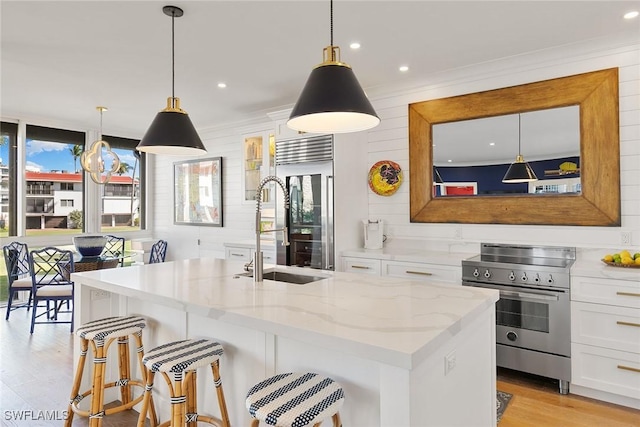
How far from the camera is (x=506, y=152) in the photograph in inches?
138

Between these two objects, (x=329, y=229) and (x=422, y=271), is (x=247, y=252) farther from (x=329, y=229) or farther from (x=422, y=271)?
(x=422, y=271)

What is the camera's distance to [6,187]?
5.12m

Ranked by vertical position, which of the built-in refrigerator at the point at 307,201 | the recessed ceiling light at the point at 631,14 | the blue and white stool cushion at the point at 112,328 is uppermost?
the recessed ceiling light at the point at 631,14

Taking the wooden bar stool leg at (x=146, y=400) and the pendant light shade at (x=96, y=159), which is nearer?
the wooden bar stool leg at (x=146, y=400)

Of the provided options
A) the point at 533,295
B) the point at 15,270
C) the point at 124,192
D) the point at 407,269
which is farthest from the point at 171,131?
the point at 124,192

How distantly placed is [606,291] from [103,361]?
3.17 metres

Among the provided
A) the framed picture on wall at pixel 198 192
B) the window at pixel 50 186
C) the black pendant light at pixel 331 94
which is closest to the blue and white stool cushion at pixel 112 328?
the black pendant light at pixel 331 94

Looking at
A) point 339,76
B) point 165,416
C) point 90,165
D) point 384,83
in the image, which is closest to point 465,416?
point 339,76

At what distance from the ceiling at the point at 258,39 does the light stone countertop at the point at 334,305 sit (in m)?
1.71

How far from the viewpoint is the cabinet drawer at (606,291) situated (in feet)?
8.38

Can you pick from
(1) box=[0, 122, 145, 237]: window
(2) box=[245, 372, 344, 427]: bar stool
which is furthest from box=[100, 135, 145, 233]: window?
(2) box=[245, 372, 344, 427]: bar stool

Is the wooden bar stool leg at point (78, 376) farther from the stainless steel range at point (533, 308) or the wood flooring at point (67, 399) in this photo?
the stainless steel range at point (533, 308)

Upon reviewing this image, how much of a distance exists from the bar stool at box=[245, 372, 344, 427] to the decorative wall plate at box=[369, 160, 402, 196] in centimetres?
272

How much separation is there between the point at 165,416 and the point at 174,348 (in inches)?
28.9
